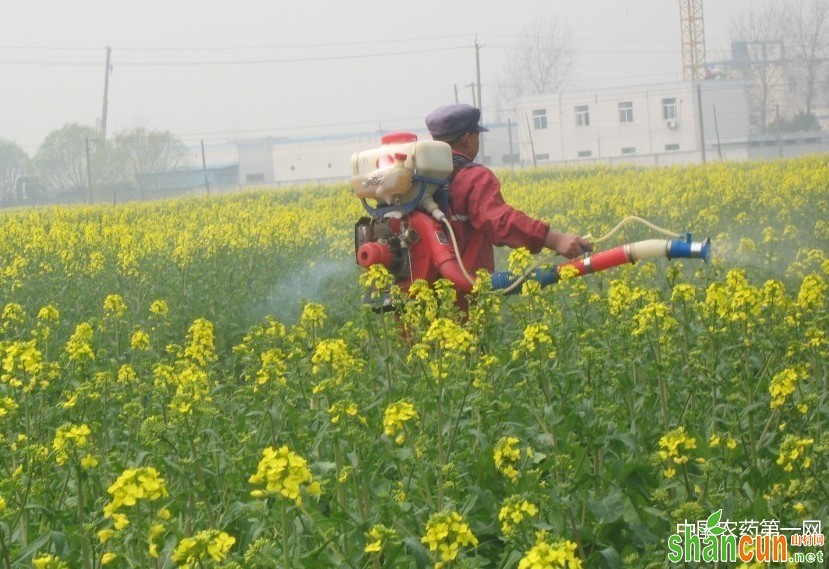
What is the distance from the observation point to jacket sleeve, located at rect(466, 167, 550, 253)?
17.1 feet

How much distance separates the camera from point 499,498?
369 cm

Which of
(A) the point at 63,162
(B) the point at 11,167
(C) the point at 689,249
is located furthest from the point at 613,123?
(C) the point at 689,249

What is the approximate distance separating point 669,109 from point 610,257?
45.5m

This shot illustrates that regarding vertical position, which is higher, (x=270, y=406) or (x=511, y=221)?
(x=511, y=221)

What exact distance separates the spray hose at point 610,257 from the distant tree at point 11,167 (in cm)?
4418

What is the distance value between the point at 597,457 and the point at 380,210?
190 cm

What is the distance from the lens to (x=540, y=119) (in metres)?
51.7

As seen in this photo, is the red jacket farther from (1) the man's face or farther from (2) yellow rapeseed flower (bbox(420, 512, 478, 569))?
(2) yellow rapeseed flower (bbox(420, 512, 478, 569))

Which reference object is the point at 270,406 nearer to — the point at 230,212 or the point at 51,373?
the point at 51,373

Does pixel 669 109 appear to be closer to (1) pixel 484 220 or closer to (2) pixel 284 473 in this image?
(1) pixel 484 220

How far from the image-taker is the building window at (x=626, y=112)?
5109 cm

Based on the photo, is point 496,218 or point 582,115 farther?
point 582,115

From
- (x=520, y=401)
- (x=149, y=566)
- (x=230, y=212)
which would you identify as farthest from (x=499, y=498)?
(x=230, y=212)

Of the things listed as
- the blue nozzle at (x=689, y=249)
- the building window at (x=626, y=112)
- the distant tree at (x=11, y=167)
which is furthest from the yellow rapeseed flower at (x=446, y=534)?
the building window at (x=626, y=112)
